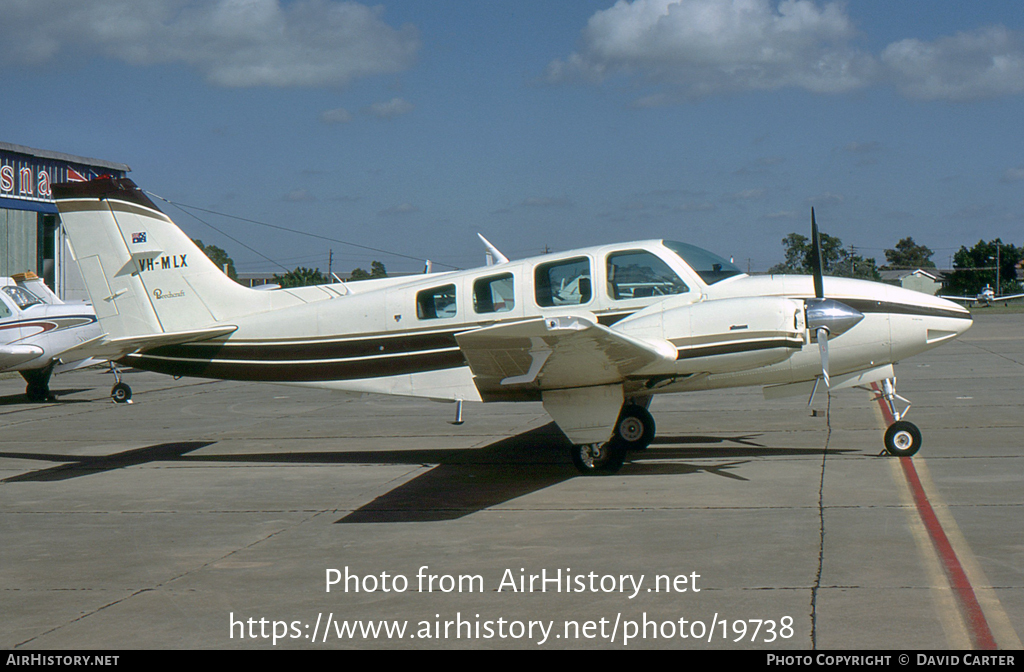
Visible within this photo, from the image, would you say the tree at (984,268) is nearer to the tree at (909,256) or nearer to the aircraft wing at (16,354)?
the tree at (909,256)

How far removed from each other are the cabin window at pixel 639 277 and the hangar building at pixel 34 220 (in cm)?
4254

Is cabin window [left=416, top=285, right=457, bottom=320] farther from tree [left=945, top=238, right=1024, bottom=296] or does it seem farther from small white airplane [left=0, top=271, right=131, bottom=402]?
tree [left=945, top=238, right=1024, bottom=296]

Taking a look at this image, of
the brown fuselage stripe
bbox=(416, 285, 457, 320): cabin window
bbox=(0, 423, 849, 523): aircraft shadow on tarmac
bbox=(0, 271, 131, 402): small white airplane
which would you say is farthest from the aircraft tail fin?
bbox=(0, 271, 131, 402): small white airplane

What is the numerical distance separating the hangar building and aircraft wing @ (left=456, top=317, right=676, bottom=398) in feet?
141

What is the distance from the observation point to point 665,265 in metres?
9.92

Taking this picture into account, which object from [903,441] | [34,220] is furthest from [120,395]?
[34,220]

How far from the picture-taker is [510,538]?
7.11 m

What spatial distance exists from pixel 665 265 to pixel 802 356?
1816 millimetres


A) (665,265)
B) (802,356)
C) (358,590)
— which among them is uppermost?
(665,265)

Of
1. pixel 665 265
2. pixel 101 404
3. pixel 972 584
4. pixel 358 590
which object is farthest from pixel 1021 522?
pixel 101 404

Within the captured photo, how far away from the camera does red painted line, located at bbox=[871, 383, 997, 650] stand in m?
4.64

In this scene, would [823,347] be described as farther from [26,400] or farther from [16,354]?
[26,400]

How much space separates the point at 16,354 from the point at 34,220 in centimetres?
3472
